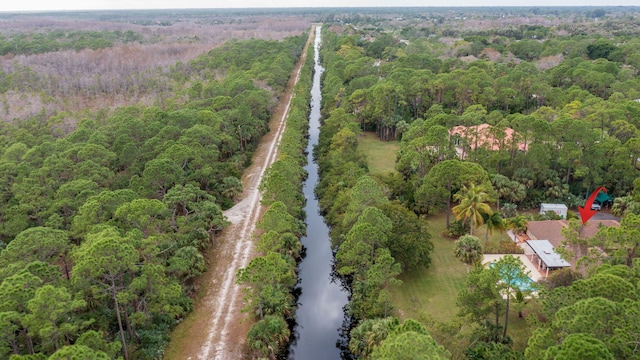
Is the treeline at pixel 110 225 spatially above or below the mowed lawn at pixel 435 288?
above

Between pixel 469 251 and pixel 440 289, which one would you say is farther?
pixel 440 289

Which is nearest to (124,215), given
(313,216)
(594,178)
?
(313,216)

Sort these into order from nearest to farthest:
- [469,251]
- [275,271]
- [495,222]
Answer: [275,271] → [469,251] → [495,222]

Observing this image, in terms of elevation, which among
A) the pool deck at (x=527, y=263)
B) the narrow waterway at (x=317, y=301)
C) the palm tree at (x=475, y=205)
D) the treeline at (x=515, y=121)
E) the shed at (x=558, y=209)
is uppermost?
the treeline at (x=515, y=121)

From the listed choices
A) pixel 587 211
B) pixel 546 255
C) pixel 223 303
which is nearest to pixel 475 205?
pixel 546 255

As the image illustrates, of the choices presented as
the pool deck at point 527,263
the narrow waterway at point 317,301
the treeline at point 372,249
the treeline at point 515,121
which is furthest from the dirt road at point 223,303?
the pool deck at point 527,263

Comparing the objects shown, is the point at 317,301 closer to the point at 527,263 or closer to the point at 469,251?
the point at 469,251

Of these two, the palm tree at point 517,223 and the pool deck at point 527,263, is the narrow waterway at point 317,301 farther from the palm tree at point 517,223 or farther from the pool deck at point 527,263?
the palm tree at point 517,223
